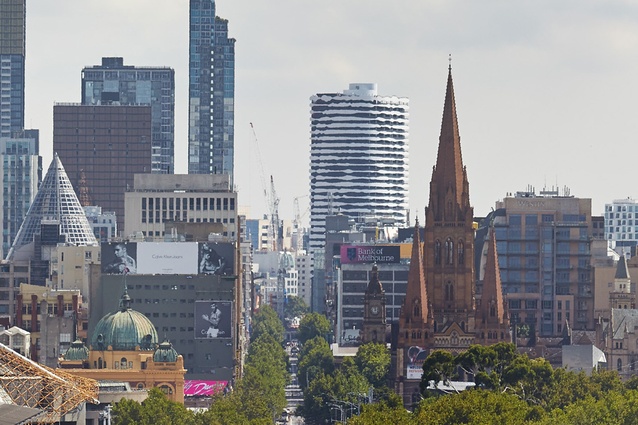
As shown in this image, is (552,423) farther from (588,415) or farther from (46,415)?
(46,415)

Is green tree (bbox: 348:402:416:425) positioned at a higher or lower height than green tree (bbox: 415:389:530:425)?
lower

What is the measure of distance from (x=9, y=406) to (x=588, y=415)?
3910cm

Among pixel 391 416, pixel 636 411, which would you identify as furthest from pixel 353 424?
pixel 636 411

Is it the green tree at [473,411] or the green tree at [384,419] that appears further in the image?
the green tree at [384,419]

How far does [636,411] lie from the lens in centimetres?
19100

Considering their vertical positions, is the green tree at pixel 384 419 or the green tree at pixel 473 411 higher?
the green tree at pixel 473 411

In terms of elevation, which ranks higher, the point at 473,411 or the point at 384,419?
the point at 473,411

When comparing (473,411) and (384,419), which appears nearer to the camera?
(473,411)

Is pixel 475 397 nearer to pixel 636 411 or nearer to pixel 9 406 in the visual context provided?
pixel 636 411

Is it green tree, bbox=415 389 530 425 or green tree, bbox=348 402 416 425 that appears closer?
green tree, bbox=415 389 530 425

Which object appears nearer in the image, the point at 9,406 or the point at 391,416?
the point at 9,406

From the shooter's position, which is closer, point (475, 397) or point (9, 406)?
point (9, 406)

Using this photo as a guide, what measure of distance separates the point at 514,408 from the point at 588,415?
5006 millimetres

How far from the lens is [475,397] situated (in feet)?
632
